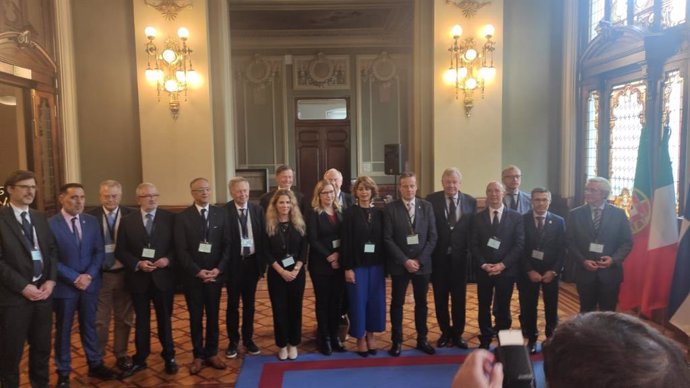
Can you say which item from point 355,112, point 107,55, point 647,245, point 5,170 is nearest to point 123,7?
point 107,55

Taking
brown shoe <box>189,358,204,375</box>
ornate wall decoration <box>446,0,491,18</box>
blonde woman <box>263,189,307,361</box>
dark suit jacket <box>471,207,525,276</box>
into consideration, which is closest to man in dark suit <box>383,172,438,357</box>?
dark suit jacket <box>471,207,525,276</box>

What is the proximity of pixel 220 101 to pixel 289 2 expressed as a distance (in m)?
1.62

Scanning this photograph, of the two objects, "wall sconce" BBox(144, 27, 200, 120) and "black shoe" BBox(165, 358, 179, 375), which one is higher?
"wall sconce" BBox(144, 27, 200, 120)

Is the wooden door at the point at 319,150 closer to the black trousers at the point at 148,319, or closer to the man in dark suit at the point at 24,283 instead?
the black trousers at the point at 148,319

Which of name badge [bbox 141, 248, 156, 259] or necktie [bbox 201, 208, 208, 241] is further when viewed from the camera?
necktie [bbox 201, 208, 208, 241]

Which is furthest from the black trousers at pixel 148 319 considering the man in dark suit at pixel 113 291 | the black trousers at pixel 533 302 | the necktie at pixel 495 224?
the black trousers at pixel 533 302

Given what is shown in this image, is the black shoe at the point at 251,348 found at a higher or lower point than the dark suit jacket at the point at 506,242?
lower

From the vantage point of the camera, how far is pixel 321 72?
10.5 meters

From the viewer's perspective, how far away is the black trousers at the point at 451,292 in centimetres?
416

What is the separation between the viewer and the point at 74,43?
596 cm

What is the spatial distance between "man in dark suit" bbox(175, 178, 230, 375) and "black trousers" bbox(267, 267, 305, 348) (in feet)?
1.33

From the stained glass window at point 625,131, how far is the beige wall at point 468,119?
124 cm

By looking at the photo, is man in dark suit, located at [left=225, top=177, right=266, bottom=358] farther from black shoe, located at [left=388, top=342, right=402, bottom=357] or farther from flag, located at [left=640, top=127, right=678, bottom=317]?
flag, located at [left=640, top=127, right=678, bottom=317]

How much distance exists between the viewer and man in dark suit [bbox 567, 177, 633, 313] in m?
3.80
